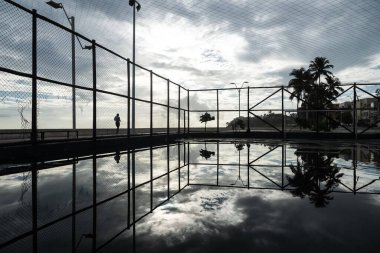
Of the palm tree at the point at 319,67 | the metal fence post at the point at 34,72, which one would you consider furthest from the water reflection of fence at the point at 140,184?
the palm tree at the point at 319,67

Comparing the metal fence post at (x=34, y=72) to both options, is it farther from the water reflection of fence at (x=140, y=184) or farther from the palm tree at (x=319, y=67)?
the palm tree at (x=319, y=67)

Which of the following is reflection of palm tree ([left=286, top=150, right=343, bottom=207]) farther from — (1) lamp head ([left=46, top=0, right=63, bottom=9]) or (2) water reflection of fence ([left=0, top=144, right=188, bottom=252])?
(1) lamp head ([left=46, top=0, right=63, bottom=9])

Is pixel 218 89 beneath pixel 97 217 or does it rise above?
above

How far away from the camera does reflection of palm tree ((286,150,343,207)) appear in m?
3.44

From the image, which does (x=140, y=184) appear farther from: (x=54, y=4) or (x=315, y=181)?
(x=54, y=4)

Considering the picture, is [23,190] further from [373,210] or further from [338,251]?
[373,210]

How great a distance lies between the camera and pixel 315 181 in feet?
14.2

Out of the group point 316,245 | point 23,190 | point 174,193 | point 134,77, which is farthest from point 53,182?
point 134,77

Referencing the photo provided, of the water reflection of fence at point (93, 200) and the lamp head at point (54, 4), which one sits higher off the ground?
the lamp head at point (54, 4)

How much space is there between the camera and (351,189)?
3.85 metres

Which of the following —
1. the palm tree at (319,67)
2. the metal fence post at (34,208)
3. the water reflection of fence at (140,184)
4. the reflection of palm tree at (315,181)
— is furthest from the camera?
the palm tree at (319,67)

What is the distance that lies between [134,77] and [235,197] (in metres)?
8.72

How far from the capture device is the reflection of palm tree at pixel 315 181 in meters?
3.44

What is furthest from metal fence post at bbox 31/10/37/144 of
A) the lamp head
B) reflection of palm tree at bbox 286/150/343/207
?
the lamp head
